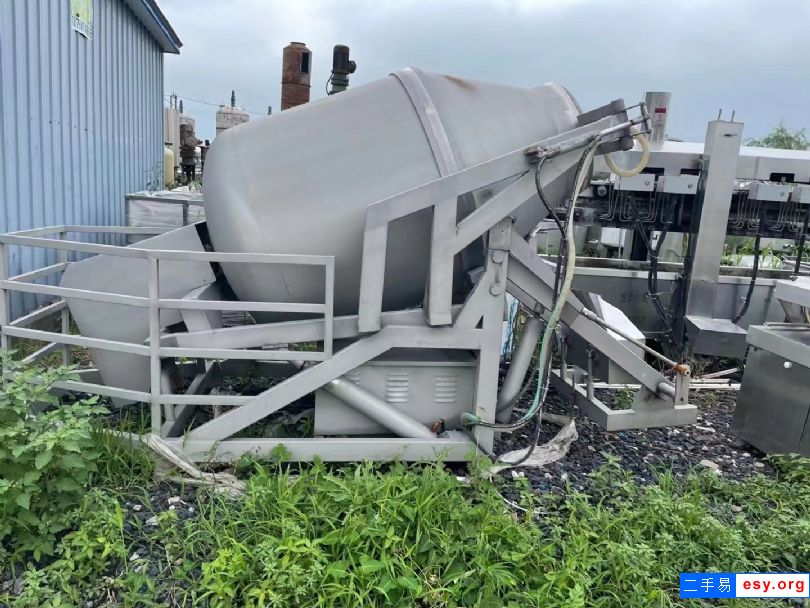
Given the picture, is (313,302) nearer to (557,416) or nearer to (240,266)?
(240,266)

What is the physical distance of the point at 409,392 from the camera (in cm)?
351

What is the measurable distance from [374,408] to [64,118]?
4.64m

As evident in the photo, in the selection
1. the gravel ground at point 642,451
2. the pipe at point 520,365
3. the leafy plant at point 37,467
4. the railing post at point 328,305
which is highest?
the railing post at point 328,305

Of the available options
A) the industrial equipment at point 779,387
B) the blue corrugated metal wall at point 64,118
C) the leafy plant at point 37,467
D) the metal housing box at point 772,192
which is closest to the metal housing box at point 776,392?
the industrial equipment at point 779,387

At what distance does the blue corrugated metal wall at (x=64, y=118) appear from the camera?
16.5 ft

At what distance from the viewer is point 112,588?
252 centimetres

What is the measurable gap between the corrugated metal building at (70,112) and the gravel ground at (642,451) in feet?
13.8

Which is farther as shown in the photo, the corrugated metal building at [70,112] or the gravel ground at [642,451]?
the corrugated metal building at [70,112]

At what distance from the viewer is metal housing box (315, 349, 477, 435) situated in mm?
3467

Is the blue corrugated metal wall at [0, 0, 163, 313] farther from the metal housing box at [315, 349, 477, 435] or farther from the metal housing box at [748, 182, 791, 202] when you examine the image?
the metal housing box at [748, 182, 791, 202]

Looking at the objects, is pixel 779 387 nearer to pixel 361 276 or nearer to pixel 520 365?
pixel 520 365

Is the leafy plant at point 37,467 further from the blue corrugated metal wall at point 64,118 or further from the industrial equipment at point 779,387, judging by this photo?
the industrial equipment at point 779,387

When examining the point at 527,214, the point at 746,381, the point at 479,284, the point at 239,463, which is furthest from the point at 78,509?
the point at 746,381

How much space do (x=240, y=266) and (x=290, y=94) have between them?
6.75m
